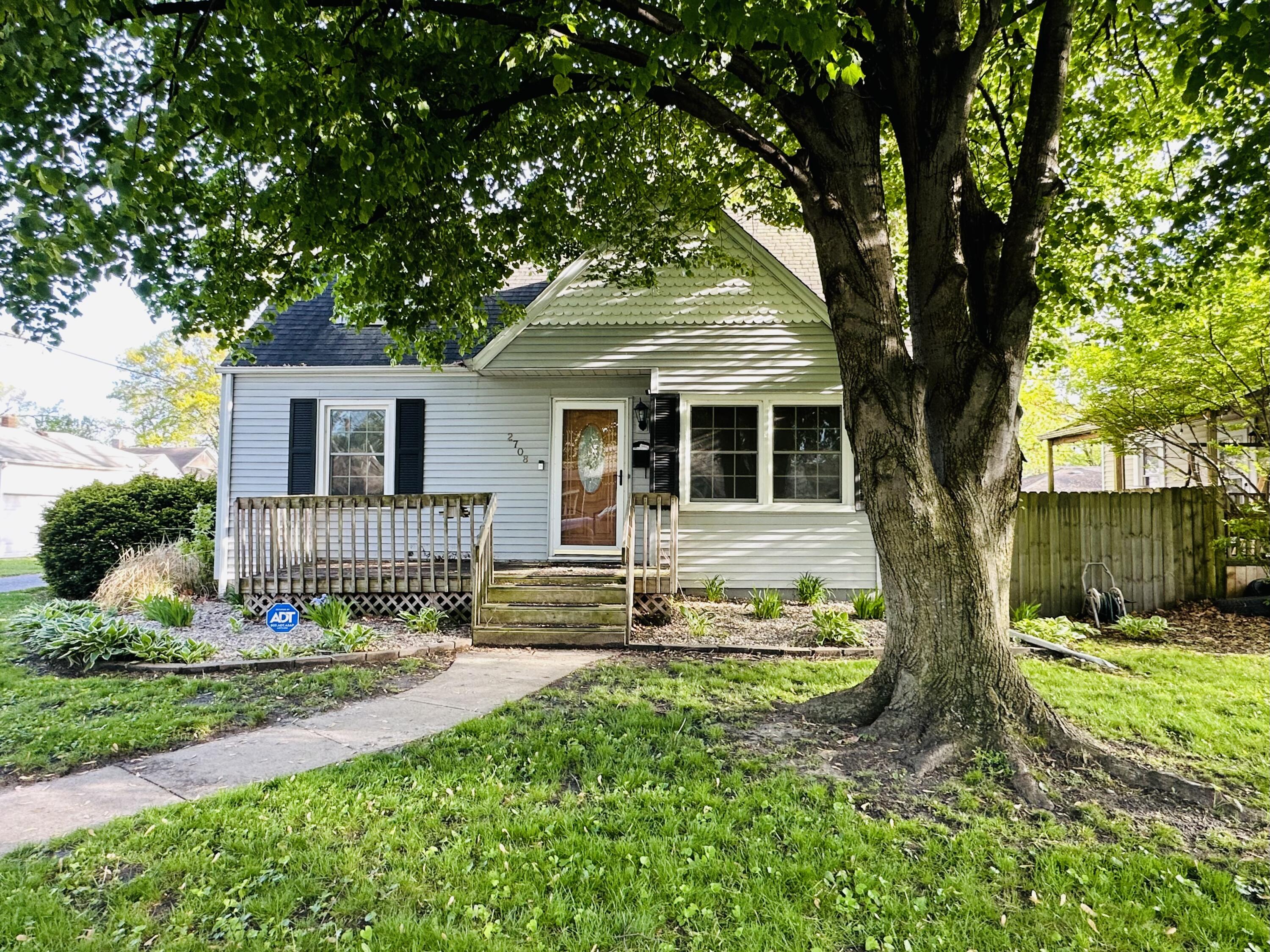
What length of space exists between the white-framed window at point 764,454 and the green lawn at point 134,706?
4684 mm

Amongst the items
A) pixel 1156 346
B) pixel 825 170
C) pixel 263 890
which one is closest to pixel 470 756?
pixel 263 890

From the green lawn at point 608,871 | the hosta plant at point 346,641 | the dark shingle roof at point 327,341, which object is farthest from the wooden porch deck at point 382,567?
the green lawn at point 608,871

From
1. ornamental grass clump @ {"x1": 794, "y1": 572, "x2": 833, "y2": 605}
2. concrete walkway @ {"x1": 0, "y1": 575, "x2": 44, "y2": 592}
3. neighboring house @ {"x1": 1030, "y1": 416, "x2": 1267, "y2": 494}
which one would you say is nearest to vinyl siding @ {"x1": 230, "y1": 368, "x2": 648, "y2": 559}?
ornamental grass clump @ {"x1": 794, "y1": 572, "x2": 833, "y2": 605}

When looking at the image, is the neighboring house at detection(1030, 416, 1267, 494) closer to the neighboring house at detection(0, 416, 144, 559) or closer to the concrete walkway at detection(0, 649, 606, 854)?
the concrete walkway at detection(0, 649, 606, 854)

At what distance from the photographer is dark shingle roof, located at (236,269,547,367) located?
10.2m

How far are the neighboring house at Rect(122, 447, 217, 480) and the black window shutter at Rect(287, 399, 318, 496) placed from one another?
36125 millimetres

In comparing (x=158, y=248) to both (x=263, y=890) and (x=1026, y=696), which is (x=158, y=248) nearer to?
(x=263, y=890)

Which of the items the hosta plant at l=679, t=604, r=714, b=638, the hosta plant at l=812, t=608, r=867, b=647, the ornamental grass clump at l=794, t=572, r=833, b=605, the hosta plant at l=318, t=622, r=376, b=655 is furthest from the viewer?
the ornamental grass clump at l=794, t=572, r=833, b=605

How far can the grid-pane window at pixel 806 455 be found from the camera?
9016 millimetres

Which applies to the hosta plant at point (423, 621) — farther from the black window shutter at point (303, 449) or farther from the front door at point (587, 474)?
the black window shutter at point (303, 449)

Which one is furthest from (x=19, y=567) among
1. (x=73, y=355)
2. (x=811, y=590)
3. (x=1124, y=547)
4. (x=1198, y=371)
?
(x=1198, y=371)

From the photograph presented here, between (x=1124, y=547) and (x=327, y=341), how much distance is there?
1201 cm

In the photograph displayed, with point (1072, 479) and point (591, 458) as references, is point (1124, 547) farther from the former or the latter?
point (1072, 479)

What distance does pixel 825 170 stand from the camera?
4.34 meters
